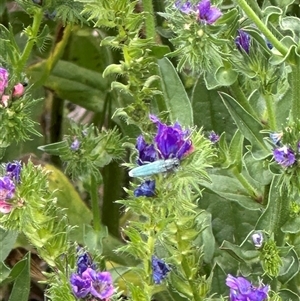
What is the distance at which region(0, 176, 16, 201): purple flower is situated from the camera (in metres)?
0.61

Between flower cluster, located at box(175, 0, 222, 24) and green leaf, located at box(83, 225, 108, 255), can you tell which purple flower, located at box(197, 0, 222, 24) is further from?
green leaf, located at box(83, 225, 108, 255)

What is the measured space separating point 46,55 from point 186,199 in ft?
2.17

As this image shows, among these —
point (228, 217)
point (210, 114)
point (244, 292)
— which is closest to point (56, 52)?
point (210, 114)

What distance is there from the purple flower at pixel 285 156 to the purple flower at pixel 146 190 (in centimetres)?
13

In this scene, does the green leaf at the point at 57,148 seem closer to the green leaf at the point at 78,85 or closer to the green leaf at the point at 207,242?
the green leaf at the point at 207,242

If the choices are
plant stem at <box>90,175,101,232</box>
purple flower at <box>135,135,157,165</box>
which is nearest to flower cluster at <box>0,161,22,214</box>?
purple flower at <box>135,135,157,165</box>

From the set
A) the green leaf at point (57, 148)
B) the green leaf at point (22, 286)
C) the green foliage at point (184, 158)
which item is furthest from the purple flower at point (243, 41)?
the green leaf at point (22, 286)

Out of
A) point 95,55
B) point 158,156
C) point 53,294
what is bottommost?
point 95,55

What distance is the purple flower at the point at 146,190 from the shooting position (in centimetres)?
57

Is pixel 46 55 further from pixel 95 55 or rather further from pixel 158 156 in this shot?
pixel 158 156

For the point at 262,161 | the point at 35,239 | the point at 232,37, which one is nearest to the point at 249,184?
the point at 262,161

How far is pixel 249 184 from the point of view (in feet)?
2.72

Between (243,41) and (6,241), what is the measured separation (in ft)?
1.21

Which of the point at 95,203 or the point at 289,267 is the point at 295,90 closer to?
the point at 289,267
